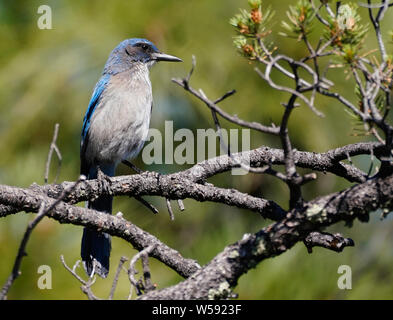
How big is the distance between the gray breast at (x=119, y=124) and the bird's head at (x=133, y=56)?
529mm

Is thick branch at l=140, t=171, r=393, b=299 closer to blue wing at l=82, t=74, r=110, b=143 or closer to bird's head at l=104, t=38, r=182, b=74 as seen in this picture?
blue wing at l=82, t=74, r=110, b=143

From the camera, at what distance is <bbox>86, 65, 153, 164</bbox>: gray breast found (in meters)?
5.27

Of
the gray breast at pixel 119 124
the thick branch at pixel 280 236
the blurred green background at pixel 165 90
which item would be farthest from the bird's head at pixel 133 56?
the thick branch at pixel 280 236

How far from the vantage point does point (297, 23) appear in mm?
2453

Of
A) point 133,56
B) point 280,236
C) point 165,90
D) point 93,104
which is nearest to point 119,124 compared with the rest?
point 93,104

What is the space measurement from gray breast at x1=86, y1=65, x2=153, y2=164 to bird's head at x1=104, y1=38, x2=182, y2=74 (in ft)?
1.74

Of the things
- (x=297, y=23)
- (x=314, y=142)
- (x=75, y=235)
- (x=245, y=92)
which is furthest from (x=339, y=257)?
(x=297, y=23)

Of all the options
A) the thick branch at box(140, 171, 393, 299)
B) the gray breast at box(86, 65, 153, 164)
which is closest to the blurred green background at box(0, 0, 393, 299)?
the gray breast at box(86, 65, 153, 164)

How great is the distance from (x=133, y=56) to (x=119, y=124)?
1.18 meters

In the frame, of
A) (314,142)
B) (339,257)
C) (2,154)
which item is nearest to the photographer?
(339,257)

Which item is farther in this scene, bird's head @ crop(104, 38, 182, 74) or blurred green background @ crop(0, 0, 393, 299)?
blurred green background @ crop(0, 0, 393, 299)

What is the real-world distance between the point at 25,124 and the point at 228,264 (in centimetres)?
490

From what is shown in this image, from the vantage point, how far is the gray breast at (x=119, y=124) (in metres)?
5.27
